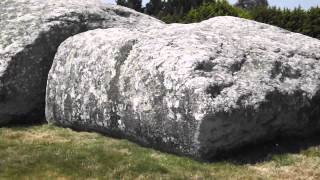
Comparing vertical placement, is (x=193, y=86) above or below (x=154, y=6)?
below

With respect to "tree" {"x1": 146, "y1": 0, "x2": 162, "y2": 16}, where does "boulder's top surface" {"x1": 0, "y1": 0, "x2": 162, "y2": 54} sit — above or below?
below

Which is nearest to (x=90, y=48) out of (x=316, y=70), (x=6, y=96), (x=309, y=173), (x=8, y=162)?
(x=6, y=96)

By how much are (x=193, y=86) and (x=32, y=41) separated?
5.45 m

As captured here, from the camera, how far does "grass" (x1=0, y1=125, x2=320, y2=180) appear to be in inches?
380

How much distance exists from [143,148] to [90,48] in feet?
10.1

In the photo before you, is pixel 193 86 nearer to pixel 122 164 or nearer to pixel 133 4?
pixel 122 164

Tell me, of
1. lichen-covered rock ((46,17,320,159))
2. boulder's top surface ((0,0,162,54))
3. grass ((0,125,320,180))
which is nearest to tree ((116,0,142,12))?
boulder's top surface ((0,0,162,54))

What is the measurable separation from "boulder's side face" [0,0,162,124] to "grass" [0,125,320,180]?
2.41 meters

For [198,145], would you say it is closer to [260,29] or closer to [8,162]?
[8,162]

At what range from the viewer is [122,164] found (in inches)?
398

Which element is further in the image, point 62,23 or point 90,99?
point 62,23

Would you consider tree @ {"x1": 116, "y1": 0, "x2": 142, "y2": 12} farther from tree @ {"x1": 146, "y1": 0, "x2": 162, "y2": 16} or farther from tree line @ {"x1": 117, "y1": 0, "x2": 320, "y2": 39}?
tree line @ {"x1": 117, "y1": 0, "x2": 320, "y2": 39}

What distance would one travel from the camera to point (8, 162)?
10.5 meters

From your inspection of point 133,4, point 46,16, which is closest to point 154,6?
point 133,4
